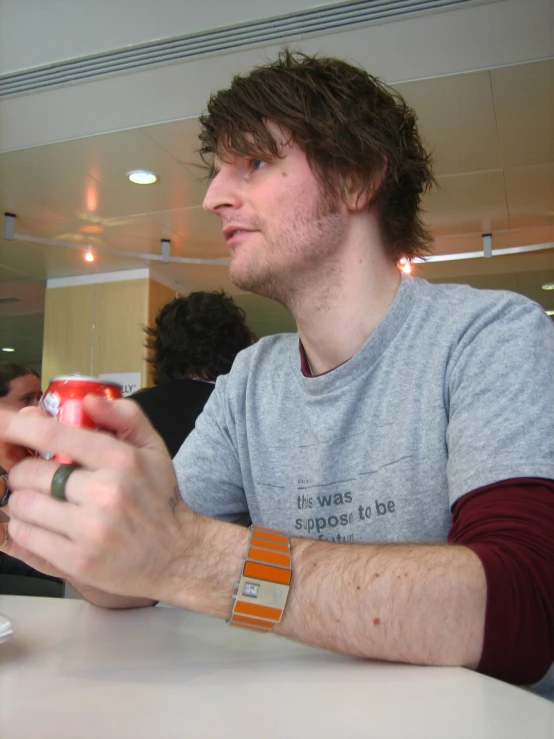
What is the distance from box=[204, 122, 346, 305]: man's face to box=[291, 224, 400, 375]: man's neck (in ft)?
0.11

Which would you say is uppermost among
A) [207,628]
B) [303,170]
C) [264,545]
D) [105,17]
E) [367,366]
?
[105,17]

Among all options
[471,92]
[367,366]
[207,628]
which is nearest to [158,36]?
[471,92]

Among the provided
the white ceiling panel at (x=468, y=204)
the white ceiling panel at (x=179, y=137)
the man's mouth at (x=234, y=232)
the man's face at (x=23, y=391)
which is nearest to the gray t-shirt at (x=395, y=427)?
the man's mouth at (x=234, y=232)

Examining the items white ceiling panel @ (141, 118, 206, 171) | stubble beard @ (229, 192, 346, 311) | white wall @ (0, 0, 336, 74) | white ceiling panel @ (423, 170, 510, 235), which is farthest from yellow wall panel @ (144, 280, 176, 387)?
stubble beard @ (229, 192, 346, 311)

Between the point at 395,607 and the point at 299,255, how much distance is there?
0.64 metres

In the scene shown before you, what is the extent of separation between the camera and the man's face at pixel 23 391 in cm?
258

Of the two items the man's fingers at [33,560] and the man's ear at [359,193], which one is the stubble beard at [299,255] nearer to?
the man's ear at [359,193]

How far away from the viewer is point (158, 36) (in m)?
2.49

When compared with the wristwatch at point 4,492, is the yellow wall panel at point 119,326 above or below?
above

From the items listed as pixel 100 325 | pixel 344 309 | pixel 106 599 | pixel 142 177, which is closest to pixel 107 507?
pixel 106 599

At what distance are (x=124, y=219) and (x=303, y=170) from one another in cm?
349

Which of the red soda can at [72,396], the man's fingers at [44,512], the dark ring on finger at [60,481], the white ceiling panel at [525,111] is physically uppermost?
the white ceiling panel at [525,111]

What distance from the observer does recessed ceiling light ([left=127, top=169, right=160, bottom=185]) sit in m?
3.55

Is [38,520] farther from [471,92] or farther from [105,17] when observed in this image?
[471,92]
